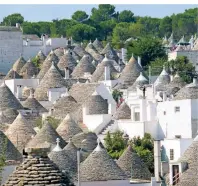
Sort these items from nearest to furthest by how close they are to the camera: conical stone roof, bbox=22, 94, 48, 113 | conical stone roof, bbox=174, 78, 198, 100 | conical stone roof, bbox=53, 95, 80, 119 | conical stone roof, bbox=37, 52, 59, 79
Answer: conical stone roof, bbox=174, 78, 198, 100 → conical stone roof, bbox=53, 95, 80, 119 → conical stone roof, bbox=22, 94, 48, 113 → conical stone roof, bbox=37, 52, 59, 79


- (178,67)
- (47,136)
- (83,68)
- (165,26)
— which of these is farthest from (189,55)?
(165,26)

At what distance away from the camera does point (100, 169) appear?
127ft

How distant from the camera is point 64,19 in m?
139

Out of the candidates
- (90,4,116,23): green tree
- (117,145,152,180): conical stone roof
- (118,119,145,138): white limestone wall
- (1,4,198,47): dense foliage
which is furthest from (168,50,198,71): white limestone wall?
(90,4,116,23): green tree

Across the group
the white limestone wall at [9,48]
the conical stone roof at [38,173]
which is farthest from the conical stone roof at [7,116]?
the conical stone roof at [38,173]

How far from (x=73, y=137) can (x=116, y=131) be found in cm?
640

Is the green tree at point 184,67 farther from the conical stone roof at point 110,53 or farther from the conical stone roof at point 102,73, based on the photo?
the conical stone roof at point 110,53

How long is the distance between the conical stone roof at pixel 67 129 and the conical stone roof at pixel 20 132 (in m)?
0.98

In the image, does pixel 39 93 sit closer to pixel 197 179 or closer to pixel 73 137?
pixel 73 137

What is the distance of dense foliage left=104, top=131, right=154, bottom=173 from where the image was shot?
154ft

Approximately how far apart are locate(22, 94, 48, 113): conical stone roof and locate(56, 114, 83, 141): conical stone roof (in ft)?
25.7

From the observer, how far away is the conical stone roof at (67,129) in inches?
1893

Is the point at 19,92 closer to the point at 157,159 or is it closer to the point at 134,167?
the point at 157,159

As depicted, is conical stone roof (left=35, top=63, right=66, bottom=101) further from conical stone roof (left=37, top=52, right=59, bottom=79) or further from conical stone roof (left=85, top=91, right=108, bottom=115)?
conical stone roof (left=85, top=91, right=108, bottom=115)
